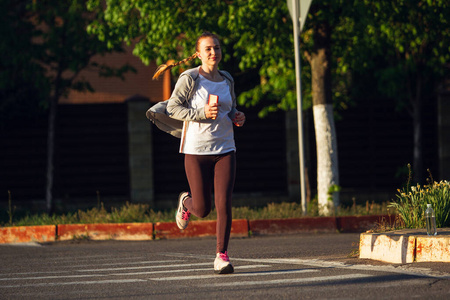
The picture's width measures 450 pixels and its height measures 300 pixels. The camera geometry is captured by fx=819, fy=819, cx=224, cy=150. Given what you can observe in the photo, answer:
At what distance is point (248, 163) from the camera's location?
18.0 metres

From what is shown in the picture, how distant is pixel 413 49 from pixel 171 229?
23.0ft

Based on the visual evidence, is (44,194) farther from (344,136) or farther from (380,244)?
(380,244)

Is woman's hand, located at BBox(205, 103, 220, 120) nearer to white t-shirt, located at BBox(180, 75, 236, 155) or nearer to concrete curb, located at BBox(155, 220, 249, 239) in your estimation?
white t-shirt, located at BBox(180, 75, 236, 155)

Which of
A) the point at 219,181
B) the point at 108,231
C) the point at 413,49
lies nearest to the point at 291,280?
the point at 219,181

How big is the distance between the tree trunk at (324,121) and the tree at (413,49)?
0.80m

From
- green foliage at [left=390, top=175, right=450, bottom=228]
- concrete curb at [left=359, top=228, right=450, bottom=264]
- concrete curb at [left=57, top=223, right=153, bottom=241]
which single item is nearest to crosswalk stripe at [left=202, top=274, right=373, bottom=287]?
concrete curb at [left=359, top=228, right=450, bottom=264]

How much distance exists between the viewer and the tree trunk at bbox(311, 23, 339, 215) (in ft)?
43.3

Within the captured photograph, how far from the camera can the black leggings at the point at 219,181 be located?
23.5ft

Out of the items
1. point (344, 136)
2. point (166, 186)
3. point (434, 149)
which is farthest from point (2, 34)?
point (434, 149)

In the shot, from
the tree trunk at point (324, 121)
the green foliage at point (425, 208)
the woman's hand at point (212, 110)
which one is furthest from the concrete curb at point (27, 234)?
the woman's hand at point (212, 110)

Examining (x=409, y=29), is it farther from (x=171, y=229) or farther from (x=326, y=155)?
(x=171, y=229)

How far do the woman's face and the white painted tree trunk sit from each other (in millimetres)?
6269

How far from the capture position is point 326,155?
43.4 ft

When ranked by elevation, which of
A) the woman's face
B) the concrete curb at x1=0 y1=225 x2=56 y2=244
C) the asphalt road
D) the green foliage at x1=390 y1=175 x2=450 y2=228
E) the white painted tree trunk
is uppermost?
the woman's face
